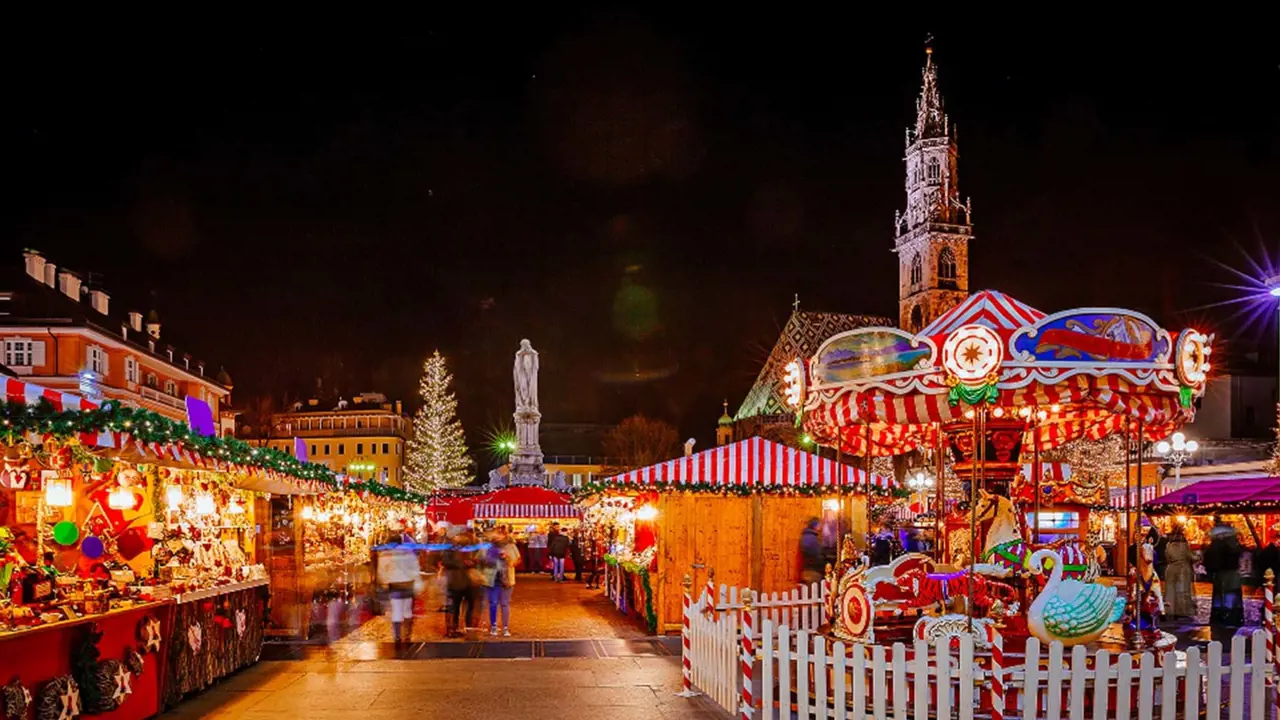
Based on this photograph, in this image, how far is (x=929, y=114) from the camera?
9162 cm

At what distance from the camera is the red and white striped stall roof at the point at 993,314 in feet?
33.4

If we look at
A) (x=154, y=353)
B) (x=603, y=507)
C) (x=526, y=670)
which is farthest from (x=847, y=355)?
(x=154, y=353)

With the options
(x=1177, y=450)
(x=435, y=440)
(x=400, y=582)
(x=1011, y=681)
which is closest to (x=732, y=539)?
(x=400, y=582)

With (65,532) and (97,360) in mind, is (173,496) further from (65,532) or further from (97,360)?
(97,360)

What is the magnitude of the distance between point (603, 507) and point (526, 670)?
13.5 metres

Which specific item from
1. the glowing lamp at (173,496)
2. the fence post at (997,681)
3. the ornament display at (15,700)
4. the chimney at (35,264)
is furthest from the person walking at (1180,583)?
the chimney at (35,264)

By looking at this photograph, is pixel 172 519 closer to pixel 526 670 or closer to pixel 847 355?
pixel 526 670

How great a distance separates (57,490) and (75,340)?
123ft

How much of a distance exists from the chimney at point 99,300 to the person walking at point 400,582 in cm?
4041

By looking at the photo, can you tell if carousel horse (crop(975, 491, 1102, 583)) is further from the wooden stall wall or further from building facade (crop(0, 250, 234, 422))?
building facade (crop(0, 250, 234, 422))

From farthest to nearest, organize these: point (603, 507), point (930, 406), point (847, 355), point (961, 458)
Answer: point (603, 507)
point (961, 458)
point (930, 406)
point (847, 355)

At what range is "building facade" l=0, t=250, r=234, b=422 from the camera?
42000mm

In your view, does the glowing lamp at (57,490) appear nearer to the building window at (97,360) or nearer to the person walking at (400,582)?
the person walking at (400,582)

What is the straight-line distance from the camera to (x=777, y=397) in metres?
74.6
